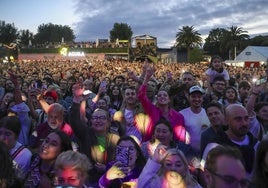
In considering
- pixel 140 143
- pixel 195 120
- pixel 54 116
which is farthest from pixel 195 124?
pixel 54 116

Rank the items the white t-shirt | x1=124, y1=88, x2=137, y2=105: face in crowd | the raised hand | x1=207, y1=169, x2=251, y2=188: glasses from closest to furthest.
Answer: x1=207, y1=169, x2=251, y2=188: glasses → the raised hand → the white t-shirt → x1=124, y1=88, x2=137, y2=105: face in crowd

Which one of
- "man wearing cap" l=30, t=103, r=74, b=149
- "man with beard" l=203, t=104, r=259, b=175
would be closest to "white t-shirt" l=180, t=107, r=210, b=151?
"man with beard" l=203, t=104, r=259, b=175

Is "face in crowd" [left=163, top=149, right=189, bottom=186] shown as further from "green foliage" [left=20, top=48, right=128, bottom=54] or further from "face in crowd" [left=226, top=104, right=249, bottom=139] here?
"green foliage" [left=20, top=48, right=128, bottom=54]

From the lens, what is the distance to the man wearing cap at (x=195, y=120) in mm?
5399

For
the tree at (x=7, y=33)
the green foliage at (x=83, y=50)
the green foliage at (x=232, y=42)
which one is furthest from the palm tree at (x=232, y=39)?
the tree at (x=7, y=33)

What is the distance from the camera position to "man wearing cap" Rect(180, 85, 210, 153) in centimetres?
540

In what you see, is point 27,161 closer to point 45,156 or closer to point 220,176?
point 45,156

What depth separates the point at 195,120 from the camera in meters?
5.55

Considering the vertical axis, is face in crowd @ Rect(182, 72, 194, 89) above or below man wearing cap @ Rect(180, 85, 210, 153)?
above

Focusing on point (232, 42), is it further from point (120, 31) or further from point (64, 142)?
point (64, 142)

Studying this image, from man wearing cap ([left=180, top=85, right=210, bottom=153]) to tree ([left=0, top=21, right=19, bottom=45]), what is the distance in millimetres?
92574

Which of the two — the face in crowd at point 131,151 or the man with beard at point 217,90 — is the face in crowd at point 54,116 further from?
the man with beard at point 217,90

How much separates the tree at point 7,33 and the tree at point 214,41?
53010 millimetres

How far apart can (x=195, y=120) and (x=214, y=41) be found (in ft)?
373
